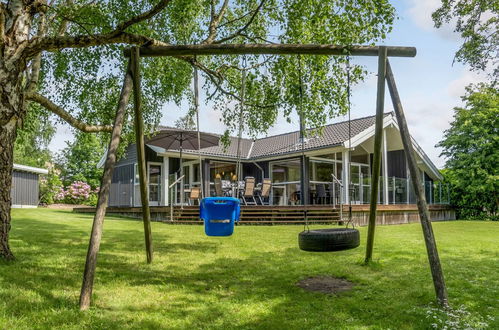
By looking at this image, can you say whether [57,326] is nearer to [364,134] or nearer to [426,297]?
[426,297]

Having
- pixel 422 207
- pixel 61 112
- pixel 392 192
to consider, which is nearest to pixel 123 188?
pixel 61 112

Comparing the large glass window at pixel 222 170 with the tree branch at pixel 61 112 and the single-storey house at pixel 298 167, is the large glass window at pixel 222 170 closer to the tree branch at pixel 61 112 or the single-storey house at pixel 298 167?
the single-storey house at pixel 298 167

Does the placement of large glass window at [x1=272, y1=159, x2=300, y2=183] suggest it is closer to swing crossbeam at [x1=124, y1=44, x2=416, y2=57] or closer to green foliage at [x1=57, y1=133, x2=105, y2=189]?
swing crossbeam at [x1=124, y1=44, x2=416, y2=57]

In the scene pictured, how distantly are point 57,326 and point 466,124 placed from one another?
2205 centimetres

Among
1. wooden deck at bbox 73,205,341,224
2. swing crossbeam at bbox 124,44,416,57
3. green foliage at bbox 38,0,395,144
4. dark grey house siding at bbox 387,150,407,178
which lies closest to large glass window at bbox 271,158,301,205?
wooden deck at bbox 73,205,341,224

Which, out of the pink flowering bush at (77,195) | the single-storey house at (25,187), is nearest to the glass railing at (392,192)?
the single-storey house at (25,187)

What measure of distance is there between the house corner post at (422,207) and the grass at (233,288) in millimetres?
208

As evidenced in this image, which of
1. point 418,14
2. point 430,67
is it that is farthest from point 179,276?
point 418,14

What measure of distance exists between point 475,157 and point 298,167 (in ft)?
32.8

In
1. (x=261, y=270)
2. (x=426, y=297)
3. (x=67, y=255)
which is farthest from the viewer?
(x=67, y=255)

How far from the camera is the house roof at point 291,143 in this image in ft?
51.6

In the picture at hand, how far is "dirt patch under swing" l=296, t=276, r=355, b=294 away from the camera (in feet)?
14.4

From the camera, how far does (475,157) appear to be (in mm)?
20219

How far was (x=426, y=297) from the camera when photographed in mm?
3994
